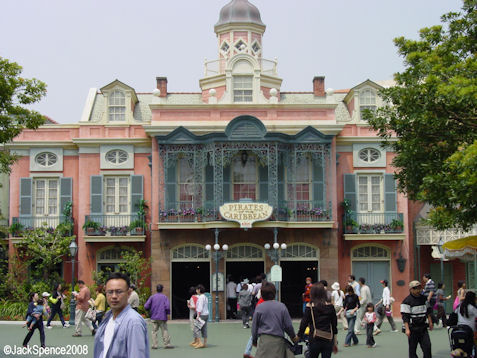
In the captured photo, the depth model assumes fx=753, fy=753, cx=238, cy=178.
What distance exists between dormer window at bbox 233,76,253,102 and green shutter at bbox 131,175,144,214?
17.0ft

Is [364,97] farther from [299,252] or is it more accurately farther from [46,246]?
[46,246]

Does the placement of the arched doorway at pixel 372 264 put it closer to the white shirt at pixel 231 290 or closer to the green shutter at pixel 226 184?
the white shirt at pixel 231 290

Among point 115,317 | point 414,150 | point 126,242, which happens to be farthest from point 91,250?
point 115,317

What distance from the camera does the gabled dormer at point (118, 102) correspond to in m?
31.8

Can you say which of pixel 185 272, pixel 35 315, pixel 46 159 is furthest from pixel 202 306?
pixel 46 159

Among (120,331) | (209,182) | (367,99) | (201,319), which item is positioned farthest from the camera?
(367,99)

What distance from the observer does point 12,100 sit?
20.4m

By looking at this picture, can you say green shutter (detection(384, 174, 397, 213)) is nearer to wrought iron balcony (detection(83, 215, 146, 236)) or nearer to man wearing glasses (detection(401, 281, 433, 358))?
wrought iron balcony (detection(83, 215, 146, 236))

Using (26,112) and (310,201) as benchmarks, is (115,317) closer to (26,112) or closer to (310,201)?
(26,112)

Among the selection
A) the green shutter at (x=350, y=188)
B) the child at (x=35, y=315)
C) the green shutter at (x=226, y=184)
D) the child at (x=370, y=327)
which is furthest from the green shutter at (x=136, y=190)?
the child at (x=370, y=327)

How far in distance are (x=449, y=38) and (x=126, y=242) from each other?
17.8 metres

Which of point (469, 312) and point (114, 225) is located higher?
point (114, 225)

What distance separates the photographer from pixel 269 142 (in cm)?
2922

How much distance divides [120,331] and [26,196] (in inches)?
1013
